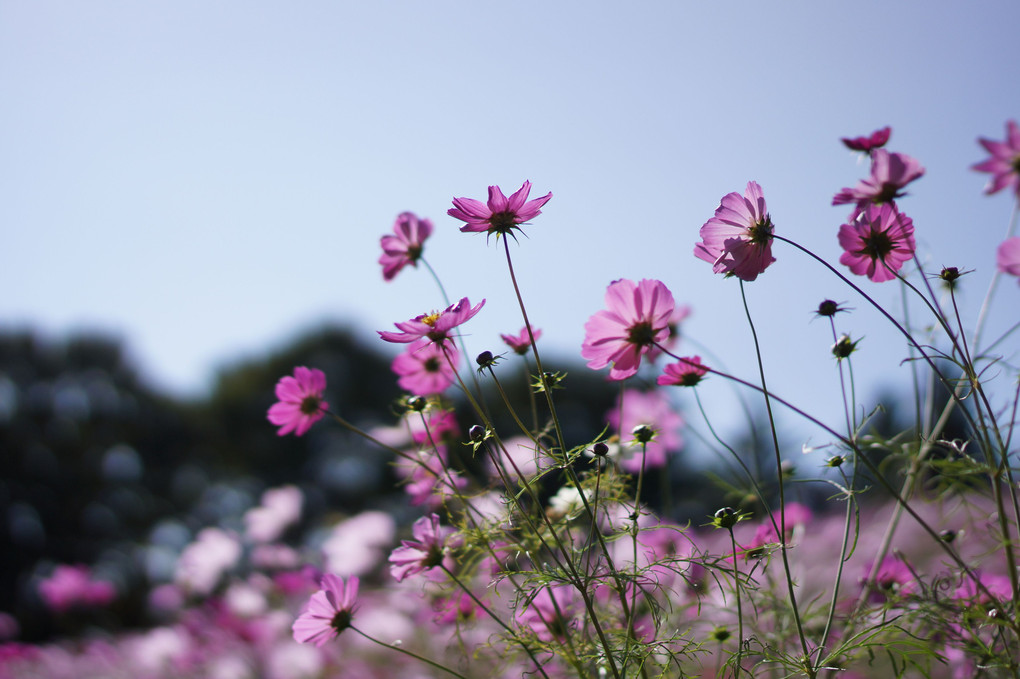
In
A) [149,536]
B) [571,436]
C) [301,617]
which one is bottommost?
[301,617]

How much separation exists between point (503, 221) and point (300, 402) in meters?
0.31

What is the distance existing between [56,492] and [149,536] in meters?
1.18

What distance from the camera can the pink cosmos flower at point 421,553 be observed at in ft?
1.95

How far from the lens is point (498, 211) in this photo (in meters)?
0.57

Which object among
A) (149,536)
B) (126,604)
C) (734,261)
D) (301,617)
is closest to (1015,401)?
(734,261)

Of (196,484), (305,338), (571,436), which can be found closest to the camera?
(571,436)

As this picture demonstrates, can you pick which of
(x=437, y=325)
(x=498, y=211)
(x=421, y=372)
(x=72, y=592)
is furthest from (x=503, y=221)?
(x=72, y=592)

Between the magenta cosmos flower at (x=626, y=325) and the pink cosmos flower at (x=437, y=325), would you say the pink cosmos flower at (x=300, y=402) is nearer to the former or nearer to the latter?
the pink cosmos flower at (x=437, y=325)

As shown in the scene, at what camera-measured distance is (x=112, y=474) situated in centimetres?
827

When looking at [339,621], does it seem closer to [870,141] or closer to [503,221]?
[503,221]

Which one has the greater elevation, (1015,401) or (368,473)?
(368,473)

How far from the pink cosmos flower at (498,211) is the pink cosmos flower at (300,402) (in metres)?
0.24

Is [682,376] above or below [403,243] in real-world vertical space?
below

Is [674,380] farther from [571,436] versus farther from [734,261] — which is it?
[571,436]
